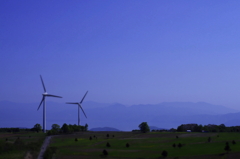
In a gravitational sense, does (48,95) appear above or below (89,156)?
above

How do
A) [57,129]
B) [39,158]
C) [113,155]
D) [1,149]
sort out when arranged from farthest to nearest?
[57,129] < [1,149] < [113,155] < [39,158]

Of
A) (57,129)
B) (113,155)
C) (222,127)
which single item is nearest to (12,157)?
(113,155)

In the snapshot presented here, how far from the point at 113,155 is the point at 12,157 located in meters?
22.0

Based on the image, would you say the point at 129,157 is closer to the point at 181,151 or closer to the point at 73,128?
the point at 181,151

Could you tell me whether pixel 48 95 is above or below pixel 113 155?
above

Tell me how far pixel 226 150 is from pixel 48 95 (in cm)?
10478

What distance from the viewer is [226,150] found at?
2712 inches

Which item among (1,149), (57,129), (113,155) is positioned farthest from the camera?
(57,129)

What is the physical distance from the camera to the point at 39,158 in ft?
214

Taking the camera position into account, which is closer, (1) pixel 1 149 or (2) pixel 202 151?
(2) pixel 202 151

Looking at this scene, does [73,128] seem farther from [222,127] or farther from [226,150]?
[226,150]

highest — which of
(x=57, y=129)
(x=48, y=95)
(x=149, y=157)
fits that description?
(x=48, y=95)

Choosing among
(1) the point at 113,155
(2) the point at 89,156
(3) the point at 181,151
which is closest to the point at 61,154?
(2) the point at 89,156

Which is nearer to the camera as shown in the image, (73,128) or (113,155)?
(113,155)
